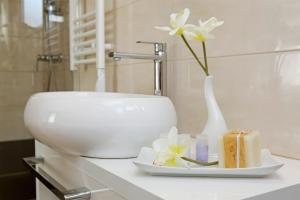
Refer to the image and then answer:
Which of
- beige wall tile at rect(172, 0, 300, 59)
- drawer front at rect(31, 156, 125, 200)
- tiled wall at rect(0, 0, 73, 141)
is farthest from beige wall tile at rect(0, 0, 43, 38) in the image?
beige wall tile at rect(172, 0, 300, 59)

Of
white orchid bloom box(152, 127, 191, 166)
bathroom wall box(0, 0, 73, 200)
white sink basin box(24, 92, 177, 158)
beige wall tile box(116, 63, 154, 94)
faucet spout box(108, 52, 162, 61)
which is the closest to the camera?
white orchid bloom box(152, 127, 191, 166)

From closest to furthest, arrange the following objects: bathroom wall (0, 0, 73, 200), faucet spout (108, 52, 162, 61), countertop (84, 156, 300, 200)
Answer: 1. countertop (84, 156, 300, 200)
2. faucet spout (108, 52, 162, 61)
3. bathroom wall (0, 0, 73, 200)

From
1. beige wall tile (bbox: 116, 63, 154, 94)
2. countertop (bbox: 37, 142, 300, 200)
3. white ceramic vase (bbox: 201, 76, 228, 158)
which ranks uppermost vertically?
beige wall tile (bbox: 116, 63, 154, 94)

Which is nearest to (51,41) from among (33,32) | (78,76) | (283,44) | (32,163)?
(33,32)

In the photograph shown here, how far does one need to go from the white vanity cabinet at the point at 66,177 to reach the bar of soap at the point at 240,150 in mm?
204

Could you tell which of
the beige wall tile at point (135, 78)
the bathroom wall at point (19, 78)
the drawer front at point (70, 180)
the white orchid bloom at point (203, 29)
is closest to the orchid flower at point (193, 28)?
the white orchid bloom at point (203, 29)

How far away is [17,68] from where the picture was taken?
2182 mm

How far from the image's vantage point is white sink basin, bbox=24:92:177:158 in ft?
2.30

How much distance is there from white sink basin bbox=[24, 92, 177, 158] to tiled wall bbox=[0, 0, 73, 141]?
1386 millimetres

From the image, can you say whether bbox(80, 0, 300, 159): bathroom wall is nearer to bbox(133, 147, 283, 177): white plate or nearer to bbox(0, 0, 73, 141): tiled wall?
bbox(133, 147, 283, 177): white plate

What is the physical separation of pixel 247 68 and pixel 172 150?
364 millimetres

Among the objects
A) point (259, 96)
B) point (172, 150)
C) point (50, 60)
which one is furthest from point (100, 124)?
point (50, 60)

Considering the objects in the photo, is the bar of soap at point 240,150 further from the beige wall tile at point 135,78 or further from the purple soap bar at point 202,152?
the beige wall tile at point 135,78

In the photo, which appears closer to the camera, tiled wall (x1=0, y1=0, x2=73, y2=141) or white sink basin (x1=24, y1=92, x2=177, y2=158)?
white sink basin (x1=24, y1=92, x2=177, y2=158)
